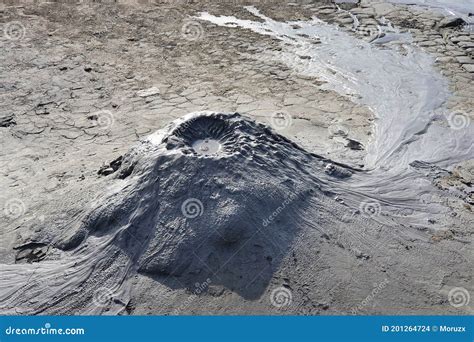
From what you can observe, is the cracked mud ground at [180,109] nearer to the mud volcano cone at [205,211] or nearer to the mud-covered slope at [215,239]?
the mud-covered slope at [215,239]

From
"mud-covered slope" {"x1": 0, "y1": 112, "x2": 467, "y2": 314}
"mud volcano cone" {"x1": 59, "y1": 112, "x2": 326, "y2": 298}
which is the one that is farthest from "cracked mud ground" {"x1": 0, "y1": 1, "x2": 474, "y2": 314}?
"mud volcano cone" {"x1": 59, "y1": 112, "x2": 326, "y2": 298}

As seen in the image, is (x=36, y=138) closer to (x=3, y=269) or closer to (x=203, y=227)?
(x=3, y=269)

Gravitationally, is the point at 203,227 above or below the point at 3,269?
above

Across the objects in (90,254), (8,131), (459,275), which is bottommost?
(8,131)

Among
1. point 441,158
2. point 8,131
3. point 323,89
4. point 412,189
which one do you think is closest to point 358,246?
point 412,189

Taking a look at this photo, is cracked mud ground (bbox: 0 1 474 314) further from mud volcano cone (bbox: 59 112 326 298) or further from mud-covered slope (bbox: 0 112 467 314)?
mud volcano cone (bbox: 59 112 326 298)

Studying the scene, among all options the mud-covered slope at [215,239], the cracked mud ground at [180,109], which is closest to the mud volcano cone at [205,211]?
the mud-covered slope at [215,239]

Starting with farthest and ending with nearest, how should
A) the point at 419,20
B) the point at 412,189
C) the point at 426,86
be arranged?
the point at 419,20
the point at 426,86
the point at 412,189

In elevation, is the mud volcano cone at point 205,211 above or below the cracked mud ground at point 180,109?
above

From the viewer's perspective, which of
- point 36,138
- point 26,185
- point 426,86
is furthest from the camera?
point 426,86
